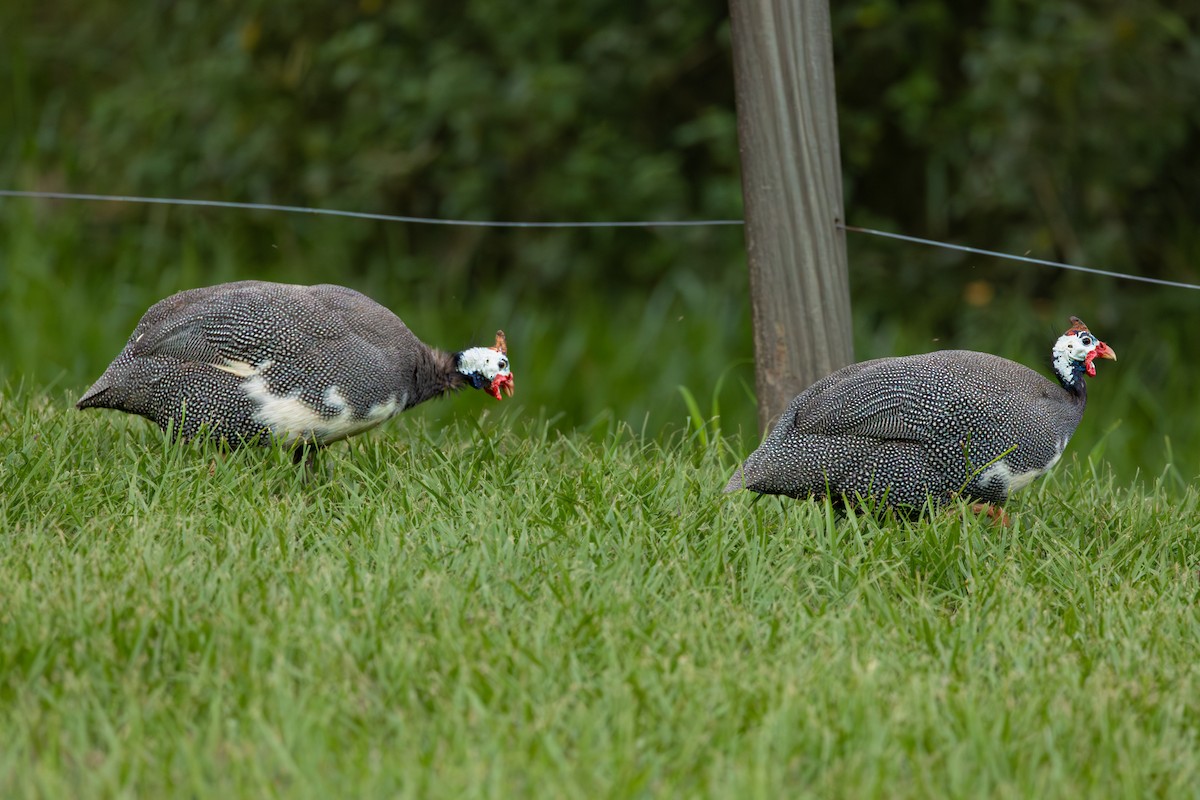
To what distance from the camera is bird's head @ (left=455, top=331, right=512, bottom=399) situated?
12.8ft

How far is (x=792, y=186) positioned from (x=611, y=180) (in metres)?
2.61

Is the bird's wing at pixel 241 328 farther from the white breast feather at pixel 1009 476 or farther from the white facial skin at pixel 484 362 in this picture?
the white breast feather at pixel 1009 476

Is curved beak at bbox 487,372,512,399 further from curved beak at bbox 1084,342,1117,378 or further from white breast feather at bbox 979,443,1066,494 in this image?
curved beak at bbox 1084,342,1117,378

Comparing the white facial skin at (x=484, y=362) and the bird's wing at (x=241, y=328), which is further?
the white facial skin at (x=484, y=362)

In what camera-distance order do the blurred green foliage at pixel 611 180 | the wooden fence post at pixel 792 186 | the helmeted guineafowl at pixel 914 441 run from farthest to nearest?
1. the blurred green foliage at pixel 611 180
2. the wooden fence post at pixel 792 186
3. the helmeted guineafowl at pixel 914 441

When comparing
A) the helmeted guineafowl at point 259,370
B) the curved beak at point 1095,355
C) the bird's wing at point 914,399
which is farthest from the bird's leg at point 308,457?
the curved beak at point 1095,355

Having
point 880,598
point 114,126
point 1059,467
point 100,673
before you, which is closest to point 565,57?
point 114,126

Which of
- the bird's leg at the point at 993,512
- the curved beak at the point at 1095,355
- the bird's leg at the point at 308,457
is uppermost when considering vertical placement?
the curved beak at the point at 1095,355

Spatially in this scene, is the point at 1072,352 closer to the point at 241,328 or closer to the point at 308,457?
the point at 308,457

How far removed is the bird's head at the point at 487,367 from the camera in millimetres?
3896

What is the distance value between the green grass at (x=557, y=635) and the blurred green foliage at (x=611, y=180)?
198 cm

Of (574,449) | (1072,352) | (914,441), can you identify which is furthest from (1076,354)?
(574,449)

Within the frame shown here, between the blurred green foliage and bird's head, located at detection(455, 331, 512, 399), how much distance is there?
141 cm

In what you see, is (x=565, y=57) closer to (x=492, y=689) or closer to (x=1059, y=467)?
(x=1059, y=467)
